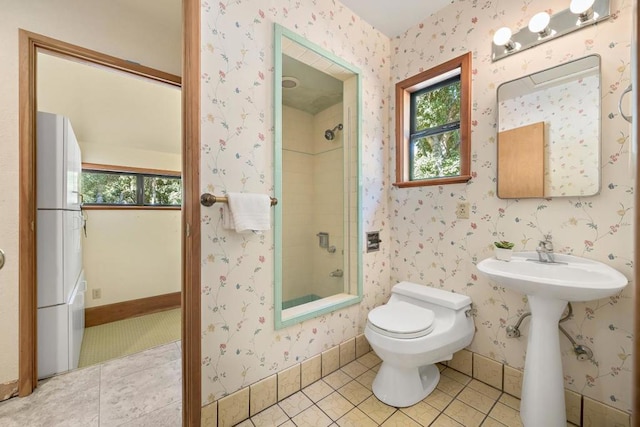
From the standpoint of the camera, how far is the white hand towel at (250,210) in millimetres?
1240

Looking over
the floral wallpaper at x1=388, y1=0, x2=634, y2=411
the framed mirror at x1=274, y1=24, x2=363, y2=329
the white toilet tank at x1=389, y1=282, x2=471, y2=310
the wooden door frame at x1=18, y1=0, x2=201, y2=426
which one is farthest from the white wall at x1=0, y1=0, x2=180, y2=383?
the white toilet tank at x1=389, y1=282, x2=471, y2=310

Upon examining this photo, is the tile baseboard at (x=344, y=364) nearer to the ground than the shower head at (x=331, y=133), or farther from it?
nearer to the ground

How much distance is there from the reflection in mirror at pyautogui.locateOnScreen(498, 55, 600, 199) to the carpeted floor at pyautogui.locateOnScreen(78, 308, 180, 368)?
2.90 m

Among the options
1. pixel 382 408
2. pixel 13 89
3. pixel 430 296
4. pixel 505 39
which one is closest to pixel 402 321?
pixel 430 296

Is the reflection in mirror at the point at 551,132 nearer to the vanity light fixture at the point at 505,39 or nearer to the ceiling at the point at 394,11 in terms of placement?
the vanity light fixture at the point at 505,39

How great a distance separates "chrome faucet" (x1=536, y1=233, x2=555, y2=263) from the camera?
136 centimetres

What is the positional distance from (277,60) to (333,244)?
150 centimetres

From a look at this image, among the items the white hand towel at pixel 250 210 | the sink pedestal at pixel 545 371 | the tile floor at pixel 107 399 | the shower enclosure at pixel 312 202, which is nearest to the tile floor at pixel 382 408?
the sink pedestal at pixel 545 371

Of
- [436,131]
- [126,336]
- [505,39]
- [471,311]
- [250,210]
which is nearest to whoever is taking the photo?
[250,210]

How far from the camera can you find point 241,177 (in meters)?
1.35

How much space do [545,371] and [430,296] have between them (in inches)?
24.9

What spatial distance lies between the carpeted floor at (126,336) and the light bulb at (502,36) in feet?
10.6

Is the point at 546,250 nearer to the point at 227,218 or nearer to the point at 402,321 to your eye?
the point at 402,321

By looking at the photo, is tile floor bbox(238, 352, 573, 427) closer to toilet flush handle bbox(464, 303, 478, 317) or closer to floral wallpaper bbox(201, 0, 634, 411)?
floral wallpaper bbox(201, 0, 634, 411)
